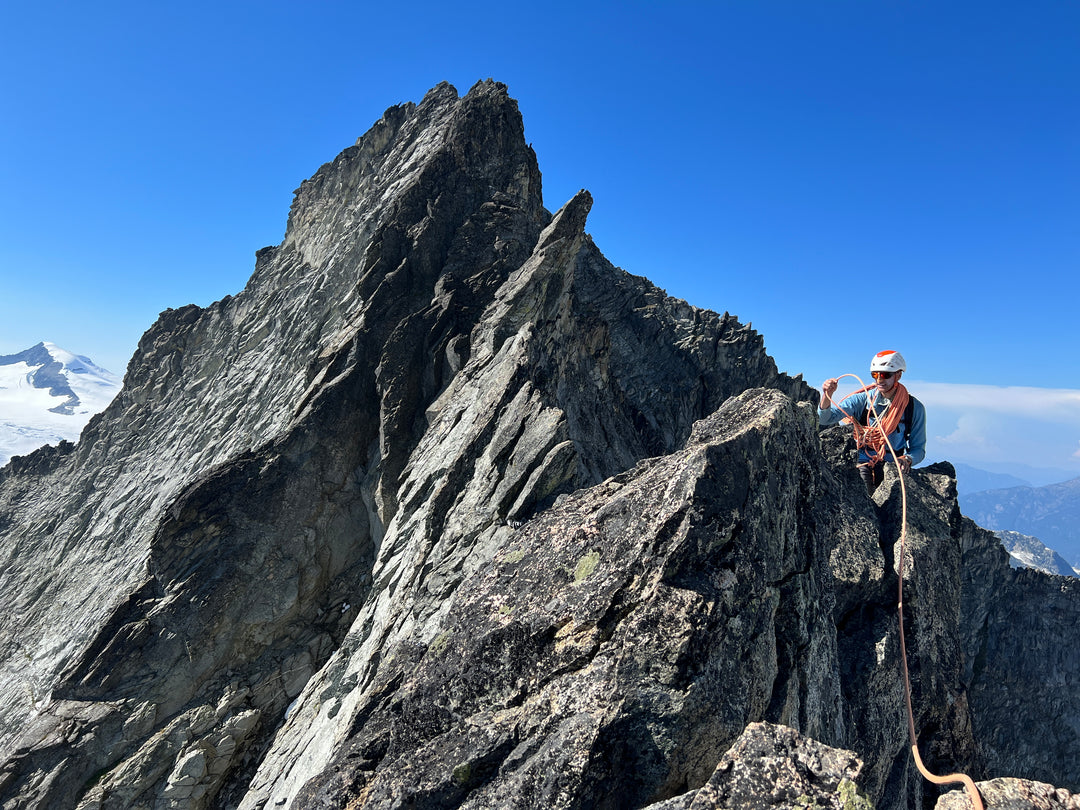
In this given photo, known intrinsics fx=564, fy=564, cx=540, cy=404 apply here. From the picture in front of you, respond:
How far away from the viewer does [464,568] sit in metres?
15.4

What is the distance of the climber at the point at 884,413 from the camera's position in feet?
44.7

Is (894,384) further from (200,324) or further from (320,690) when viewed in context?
(200,324)

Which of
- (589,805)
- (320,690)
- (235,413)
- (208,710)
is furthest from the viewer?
(235,413)

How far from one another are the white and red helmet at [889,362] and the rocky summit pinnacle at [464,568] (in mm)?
1790

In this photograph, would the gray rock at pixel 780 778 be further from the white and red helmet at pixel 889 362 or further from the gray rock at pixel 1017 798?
the white and red helmet at pixel 889 362

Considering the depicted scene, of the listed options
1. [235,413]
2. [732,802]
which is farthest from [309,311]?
[732,802]

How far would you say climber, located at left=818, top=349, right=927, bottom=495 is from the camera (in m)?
13.6

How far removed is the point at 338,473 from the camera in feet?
86.8

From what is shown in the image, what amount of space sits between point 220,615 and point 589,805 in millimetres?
21282

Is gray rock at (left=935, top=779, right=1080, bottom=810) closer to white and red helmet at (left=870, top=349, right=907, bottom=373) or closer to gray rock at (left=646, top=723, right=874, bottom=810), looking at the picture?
gray rock at (left=646, top=723, right=874, bottom=810)

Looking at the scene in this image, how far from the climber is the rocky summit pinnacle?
4.63ft

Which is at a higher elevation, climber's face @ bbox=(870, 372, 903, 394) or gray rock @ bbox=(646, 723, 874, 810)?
climber's face @ bbox=(870, 372, 903, 394)

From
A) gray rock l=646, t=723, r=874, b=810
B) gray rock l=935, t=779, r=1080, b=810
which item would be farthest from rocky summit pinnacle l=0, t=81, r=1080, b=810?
gray rock l=935, t=779, r=1080, b=810

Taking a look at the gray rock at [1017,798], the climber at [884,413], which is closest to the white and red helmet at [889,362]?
the climber at [884,413]
